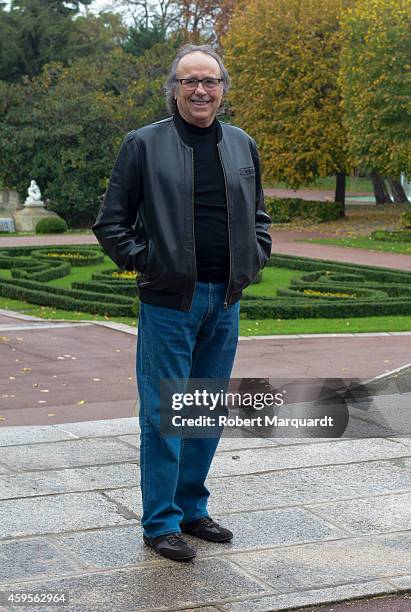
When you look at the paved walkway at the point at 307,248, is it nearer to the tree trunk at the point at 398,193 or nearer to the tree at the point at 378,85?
the tree at the point at 378,85

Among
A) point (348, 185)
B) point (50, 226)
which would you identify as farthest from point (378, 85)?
point (348, 185)

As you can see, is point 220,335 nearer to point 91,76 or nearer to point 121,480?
point 121,480

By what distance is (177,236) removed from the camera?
13.8 ft

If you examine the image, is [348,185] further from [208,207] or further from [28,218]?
[208,207]

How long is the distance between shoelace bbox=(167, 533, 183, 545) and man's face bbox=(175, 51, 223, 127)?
1550mm

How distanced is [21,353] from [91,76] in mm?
28605

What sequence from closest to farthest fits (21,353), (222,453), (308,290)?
(222,453) < (21,353) < (308,290)

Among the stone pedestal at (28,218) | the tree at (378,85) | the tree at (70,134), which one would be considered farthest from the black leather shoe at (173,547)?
the tree at (70,134)

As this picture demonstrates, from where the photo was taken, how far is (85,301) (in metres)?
13.9

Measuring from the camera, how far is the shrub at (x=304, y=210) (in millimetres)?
32938

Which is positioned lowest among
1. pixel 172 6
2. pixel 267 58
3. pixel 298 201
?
pixel 298 201

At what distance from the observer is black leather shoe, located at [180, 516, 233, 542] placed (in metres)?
4.41

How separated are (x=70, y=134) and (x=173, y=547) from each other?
103 feet

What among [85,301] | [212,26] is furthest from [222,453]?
[212,26]
